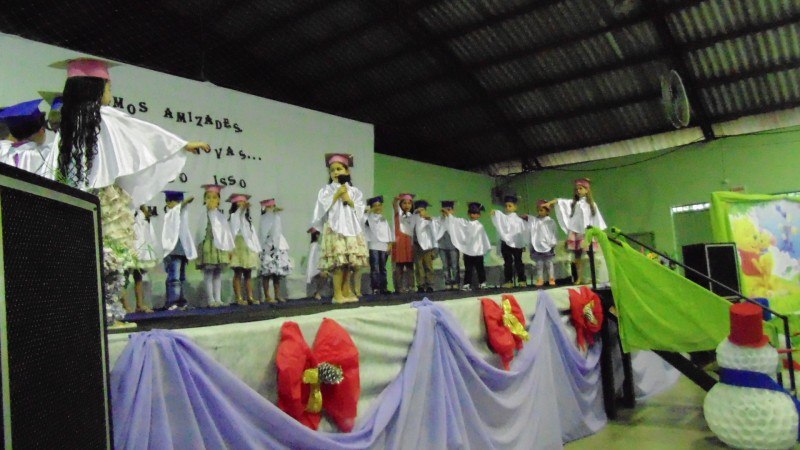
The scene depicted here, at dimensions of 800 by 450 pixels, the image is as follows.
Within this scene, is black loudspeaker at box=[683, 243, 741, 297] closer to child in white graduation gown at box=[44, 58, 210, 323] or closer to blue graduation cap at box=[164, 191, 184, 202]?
child in white graduation gown at box=[44, 58, 210, 323]

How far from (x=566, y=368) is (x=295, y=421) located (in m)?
2.82

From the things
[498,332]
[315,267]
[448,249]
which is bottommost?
[498,332]

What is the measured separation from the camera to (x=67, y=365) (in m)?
1.13

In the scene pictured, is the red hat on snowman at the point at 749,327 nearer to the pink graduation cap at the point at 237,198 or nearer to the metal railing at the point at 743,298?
the metal railing at the point at 743,298

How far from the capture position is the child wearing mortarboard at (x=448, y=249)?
7703 mm

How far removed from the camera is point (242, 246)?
6473mm

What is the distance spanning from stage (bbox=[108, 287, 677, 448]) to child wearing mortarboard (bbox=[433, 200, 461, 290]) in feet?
10.3

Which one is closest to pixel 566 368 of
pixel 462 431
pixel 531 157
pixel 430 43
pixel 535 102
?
pixel 462 431

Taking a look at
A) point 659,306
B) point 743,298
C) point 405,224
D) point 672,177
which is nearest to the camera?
point 743,298

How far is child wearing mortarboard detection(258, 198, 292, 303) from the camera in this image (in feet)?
22.4

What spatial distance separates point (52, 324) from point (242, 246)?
18.1 ft

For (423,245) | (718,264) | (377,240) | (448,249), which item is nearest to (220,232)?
(377,240)

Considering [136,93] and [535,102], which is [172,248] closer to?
[136,93]

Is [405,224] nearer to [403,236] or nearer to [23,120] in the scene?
[403,236]
